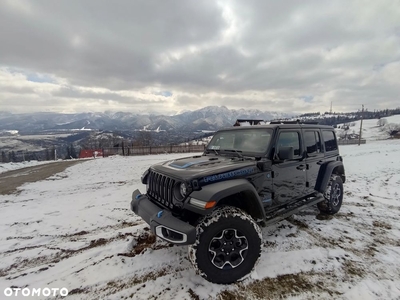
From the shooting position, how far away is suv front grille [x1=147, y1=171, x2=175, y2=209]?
297 centimetres

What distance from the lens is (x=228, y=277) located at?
267cm

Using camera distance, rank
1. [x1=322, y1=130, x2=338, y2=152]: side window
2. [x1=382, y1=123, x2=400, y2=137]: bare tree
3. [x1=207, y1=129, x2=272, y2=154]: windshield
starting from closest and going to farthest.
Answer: [x1=207, y1=129, x2=272, y2=154]: windshield < [x1=322, y1=130, x2=338, y2=152]: side window < [x1=382, y1=123, x2=400, y2=137]: bare tree

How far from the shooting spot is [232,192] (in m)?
2.72

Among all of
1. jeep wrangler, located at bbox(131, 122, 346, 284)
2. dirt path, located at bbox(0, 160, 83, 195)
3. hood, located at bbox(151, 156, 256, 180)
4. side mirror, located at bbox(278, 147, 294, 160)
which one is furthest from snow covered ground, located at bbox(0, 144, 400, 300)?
dirt path, located at bbox(0, 160, 83, 195)

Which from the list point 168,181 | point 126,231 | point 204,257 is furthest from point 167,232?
point 126,231

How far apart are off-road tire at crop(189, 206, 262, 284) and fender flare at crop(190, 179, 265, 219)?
0.29 m

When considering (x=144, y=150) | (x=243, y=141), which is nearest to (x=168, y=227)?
(x=243, y=141)

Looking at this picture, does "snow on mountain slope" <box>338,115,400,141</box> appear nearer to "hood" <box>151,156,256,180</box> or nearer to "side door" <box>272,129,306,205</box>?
"side door" <box>272,129,306,205</box>

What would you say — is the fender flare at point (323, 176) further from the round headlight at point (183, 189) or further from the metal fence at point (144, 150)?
the metal fence at point (144, 150)

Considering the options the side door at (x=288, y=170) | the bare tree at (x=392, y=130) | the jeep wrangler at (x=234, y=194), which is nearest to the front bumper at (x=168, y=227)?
the jeep wrangler at (x=234, y=194)

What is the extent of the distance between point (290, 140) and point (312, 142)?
93 cm

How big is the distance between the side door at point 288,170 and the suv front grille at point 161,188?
1.75m

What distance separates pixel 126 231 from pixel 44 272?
1407mm

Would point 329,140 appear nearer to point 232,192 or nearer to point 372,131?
point 232,192
